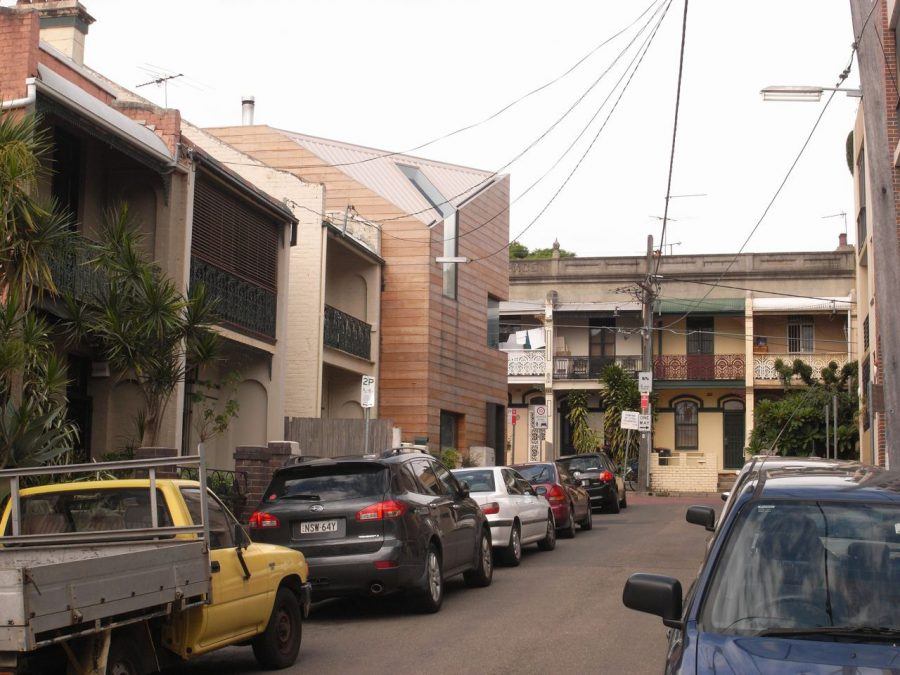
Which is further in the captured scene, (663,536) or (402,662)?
(663,536)

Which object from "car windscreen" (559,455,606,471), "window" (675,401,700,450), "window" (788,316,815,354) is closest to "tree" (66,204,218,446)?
"car windscreen" (559,455,606,471)

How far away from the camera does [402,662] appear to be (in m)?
9.29

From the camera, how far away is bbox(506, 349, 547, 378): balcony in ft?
162

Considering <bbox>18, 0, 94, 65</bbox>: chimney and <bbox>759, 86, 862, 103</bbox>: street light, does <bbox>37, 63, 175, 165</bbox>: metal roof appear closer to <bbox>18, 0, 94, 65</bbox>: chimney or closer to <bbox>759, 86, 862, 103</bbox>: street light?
<bbox>18, 0, 94, 65</bbox>: chimney

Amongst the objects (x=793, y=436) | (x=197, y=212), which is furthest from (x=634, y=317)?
(x=197, y=212)

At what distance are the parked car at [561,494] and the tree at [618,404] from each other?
76.6 ft

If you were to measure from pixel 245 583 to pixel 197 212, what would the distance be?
12930 mm

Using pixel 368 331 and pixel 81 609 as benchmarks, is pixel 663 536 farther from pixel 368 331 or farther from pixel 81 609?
pixel 81 609

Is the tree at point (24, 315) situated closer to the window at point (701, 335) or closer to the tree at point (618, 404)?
the tree at point (618, 404)

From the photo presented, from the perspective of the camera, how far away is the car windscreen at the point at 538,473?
21.5m

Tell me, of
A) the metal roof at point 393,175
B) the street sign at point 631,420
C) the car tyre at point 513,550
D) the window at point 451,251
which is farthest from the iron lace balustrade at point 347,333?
the street sign at point 631,420

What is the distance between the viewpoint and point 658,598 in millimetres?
5297

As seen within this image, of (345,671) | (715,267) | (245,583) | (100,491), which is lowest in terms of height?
(345,671)

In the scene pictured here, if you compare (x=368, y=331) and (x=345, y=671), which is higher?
(x=368, y=331)
